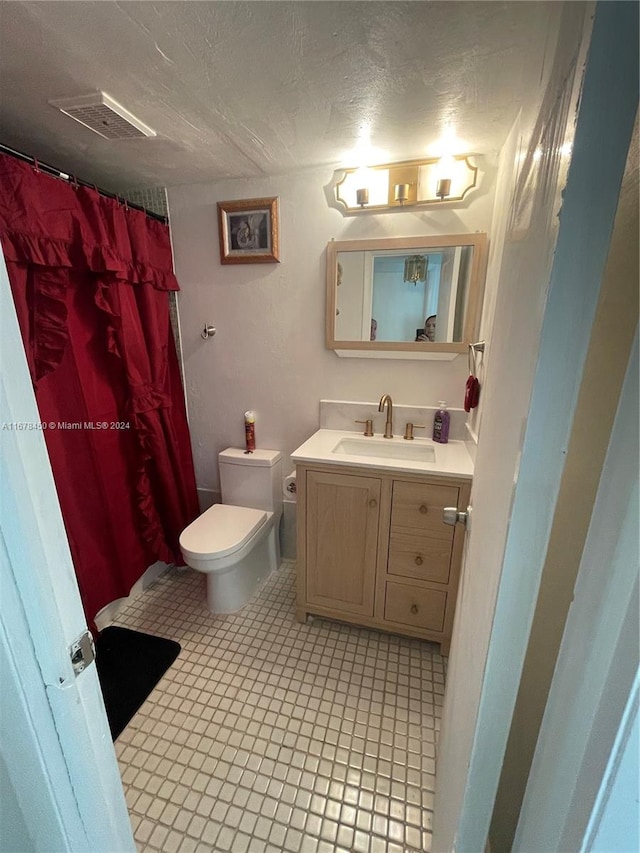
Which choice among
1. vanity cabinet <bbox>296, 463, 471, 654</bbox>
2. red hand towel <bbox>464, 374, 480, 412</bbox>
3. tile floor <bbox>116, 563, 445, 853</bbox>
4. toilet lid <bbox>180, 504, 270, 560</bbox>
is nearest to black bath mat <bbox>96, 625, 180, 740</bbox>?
tile floor <bbox>116, 563, 445, 853</bbox>

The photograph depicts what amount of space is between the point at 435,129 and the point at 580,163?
1.23 meters

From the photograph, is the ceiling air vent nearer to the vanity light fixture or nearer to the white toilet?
the vanity light fixture

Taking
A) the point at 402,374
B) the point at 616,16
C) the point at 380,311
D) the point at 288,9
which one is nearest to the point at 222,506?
the point at 402,374

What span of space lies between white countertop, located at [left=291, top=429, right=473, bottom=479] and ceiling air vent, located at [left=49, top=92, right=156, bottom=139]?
4.49ft

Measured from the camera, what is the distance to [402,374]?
1857 mm

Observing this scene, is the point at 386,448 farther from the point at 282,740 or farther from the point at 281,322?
the point at 282,740

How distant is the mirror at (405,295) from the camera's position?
1.65 metres

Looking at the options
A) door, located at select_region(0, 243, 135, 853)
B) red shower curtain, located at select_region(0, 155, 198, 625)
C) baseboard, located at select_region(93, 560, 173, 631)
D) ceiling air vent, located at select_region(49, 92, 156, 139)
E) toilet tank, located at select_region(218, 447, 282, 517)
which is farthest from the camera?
toilet tank, located at select_region(218, 447, 282, 517)

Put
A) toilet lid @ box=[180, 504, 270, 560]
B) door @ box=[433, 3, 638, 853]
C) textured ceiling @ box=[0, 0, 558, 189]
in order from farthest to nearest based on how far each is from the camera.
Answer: toilet lid @ box=[180, 504, 270, 560] < textured ceiling @ box=[0, 0, 558, 189] < door @ box=[433, 3, 638, 853]

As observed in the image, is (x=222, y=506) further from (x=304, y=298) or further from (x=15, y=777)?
(x=15, y=777)

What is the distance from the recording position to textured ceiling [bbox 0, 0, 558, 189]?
2.75 ft

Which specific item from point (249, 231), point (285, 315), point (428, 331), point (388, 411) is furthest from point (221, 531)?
point (249, 231)

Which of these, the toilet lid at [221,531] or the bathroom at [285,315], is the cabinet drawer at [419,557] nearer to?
the bathroom at [285,315]

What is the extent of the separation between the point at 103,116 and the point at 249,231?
74cm
